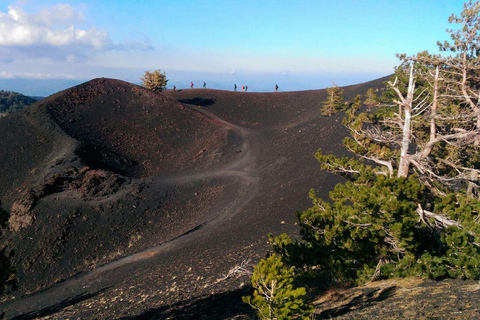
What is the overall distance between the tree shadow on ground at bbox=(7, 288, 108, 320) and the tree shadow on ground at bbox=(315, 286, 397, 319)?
32.2 ft

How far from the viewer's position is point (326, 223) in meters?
9.55

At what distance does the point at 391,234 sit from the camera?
24.8ft

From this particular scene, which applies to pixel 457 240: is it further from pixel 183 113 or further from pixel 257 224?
pixel 183 113

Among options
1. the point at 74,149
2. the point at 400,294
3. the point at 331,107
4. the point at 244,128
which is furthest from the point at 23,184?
the point at 331,107

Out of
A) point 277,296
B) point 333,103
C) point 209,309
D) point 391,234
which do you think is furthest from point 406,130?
point 333,103

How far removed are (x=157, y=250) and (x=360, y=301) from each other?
12.1 metres

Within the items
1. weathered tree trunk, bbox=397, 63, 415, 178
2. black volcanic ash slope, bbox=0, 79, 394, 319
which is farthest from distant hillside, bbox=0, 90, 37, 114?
weathered tree trunk, bbox=397, 63, 415, 178

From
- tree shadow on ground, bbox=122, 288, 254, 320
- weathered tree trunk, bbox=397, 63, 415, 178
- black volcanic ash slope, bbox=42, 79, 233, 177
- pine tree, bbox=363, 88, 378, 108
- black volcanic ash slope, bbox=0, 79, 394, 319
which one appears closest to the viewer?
weathered tree trunk, bbox=397, 63, 415, 178

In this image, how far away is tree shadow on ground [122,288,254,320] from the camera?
8.77 meters

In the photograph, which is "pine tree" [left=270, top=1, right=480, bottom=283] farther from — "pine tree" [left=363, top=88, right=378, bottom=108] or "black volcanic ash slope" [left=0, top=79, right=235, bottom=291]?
"pine tree" [left=363, top=88, right=378, bottom=108]

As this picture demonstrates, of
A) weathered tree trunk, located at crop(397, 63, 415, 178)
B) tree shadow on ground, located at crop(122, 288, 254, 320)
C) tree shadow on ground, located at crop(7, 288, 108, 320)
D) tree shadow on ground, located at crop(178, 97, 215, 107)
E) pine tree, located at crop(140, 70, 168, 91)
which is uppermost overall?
pine tree, located at crop(140, 70, 168, 91)

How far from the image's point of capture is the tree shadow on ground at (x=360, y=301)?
7383 millimetres

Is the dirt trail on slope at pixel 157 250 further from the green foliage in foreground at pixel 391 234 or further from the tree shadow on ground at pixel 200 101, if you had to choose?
the tree shadow on ground at pixel 200 101

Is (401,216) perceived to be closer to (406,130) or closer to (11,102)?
(406,130)
